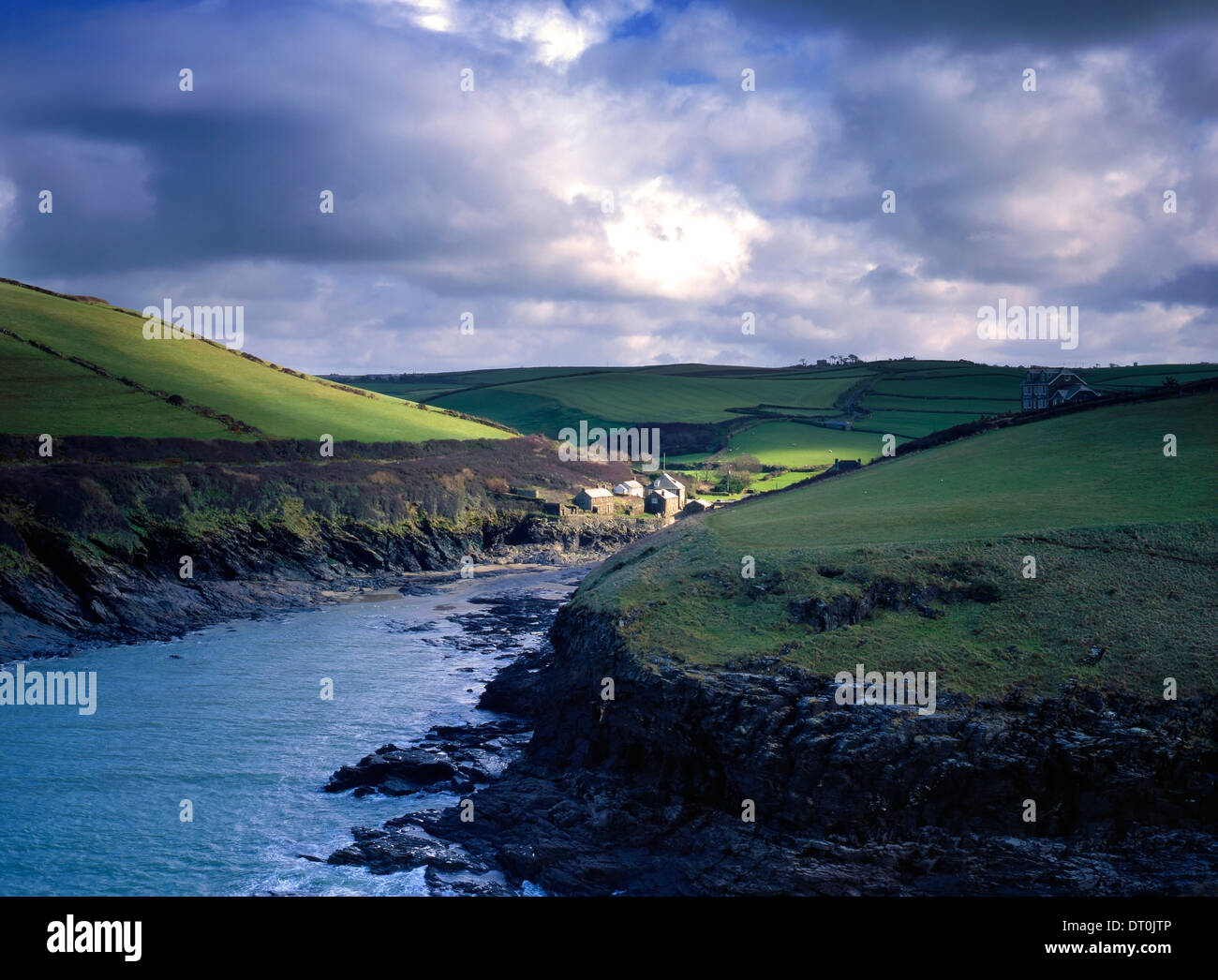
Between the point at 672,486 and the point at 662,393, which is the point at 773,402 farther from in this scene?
the point at 672,486

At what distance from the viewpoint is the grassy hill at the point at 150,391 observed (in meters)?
76.8

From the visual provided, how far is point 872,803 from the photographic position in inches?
950

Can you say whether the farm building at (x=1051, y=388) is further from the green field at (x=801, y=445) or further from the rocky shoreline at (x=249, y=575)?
the rocky shoreline at (x=249, y=575)

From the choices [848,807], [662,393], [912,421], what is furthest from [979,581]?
[662,393]

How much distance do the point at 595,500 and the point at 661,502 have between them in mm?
8280

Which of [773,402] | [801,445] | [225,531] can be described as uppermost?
[773,402]

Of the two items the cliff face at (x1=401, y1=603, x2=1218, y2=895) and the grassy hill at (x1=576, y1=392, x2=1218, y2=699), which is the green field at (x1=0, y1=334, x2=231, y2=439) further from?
the cliff face at (x1=401, y1=603, x2=1218, y2=895)

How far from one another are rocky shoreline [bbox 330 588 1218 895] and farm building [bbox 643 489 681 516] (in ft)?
234

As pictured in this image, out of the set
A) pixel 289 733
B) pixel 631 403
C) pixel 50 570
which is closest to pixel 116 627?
pixel 50 570

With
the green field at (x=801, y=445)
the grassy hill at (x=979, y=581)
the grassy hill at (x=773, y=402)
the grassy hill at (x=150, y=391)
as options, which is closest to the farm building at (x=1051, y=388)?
the green field at (x=801, y=445)

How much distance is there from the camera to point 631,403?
164 meters

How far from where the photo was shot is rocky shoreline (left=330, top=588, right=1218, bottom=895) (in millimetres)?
22469

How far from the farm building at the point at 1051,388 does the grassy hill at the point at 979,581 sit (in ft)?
119

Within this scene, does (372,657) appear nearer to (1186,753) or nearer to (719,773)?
(719,773)
